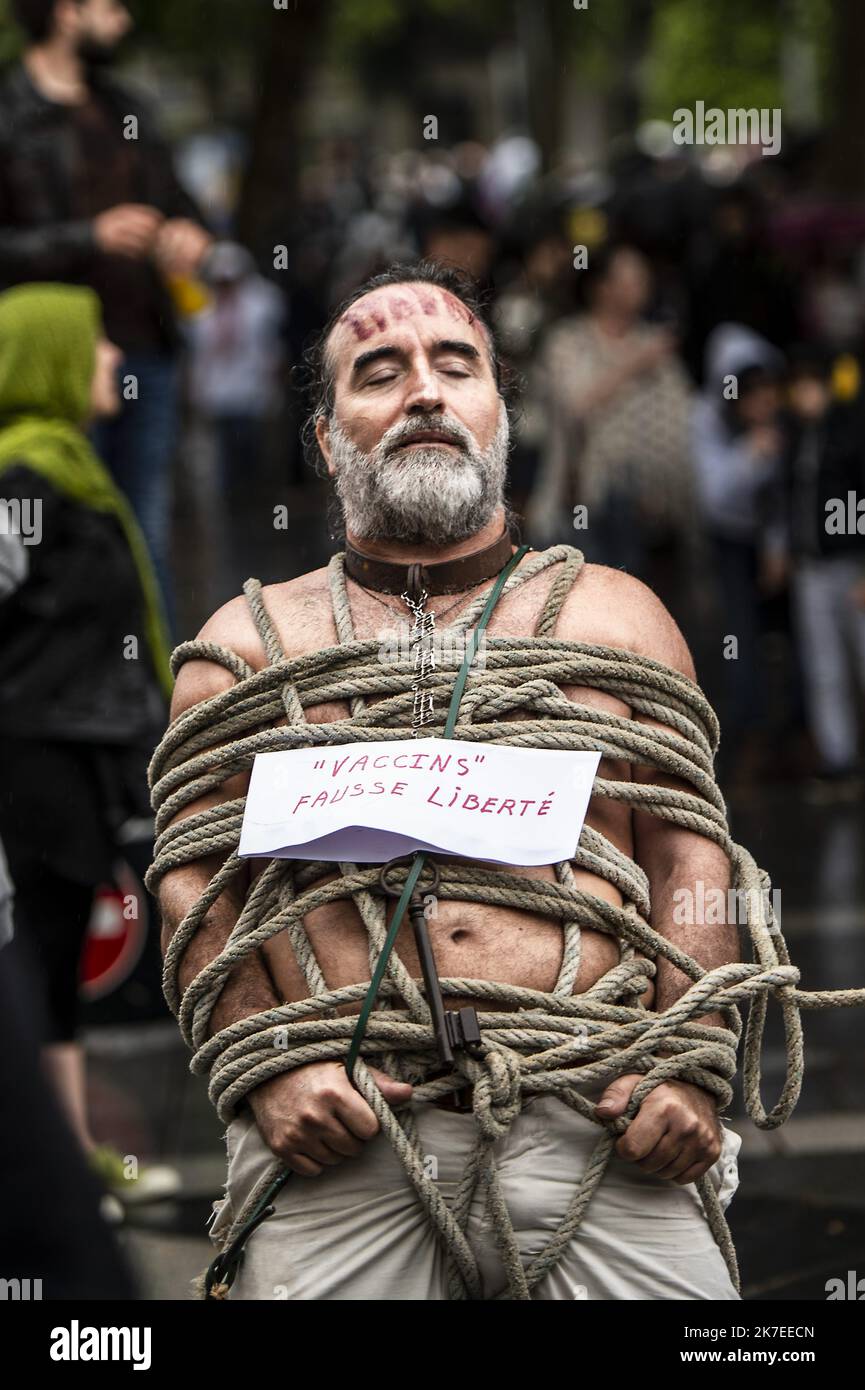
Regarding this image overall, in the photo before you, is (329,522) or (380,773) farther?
(329,522)

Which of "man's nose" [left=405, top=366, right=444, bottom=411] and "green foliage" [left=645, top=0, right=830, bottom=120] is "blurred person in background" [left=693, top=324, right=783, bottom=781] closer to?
"man's nose" [left=405, top=366, right=444, bottom=411]

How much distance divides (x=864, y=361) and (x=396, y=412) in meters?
6.20

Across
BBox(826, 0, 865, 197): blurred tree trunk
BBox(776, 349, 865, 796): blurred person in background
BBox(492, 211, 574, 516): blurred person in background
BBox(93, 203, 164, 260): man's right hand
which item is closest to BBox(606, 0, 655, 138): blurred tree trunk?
BBox(826, 0, 865, 197): blurred tree trunk

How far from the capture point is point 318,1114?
2.60 m

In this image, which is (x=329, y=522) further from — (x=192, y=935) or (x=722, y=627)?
(x=722, y=627)

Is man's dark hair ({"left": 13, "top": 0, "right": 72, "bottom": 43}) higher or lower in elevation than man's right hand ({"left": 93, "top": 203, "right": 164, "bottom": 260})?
higher

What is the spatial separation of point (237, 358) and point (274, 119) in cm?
230

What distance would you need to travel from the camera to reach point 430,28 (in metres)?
53.3

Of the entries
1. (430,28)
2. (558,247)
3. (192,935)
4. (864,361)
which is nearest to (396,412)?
(192,935)

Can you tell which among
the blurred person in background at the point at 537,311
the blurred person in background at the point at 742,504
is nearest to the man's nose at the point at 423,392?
the blurred person in background at the point at 537,311

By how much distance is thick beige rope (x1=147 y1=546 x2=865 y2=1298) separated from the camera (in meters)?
2.62

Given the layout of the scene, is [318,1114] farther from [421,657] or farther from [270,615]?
[270,615]

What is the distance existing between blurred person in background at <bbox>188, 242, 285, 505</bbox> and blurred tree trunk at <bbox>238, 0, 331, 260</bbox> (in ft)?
1.11

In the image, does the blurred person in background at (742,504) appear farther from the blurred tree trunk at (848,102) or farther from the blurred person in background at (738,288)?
the blurred tree trunk at (848,102)
